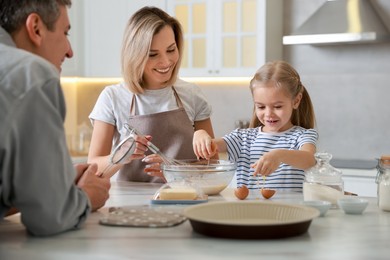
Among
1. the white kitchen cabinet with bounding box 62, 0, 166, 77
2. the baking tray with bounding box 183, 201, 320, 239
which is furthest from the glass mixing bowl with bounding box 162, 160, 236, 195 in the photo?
the white kitchen cabinet with bounding box 62, 0, 166, 77

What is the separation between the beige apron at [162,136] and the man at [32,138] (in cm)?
111

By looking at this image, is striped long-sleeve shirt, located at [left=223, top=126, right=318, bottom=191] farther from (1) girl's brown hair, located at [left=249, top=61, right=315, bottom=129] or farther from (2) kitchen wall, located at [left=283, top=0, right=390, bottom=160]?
(2) kitchen wall, located at [left=283, top=0, right=390, bottom=160]

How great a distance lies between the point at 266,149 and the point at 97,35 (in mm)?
2951

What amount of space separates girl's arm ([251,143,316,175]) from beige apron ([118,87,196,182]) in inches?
20.3

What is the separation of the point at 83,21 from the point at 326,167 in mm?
3752

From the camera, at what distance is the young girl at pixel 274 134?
2520 millimetres

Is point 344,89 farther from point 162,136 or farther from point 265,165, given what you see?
point 265,165

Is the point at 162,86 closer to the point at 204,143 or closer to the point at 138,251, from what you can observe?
the point at 204,143

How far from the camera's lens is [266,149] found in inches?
106

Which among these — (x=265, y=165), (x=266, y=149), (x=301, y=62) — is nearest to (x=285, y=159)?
(x=265, y=165)

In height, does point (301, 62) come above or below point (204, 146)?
above

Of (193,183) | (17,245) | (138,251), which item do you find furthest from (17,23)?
(193,183)

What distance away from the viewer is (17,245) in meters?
1.54

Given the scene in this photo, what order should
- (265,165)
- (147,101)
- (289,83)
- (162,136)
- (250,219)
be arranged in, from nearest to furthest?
(250,219) → (265,165) → (289,83) → (162,136) → (147,101)
